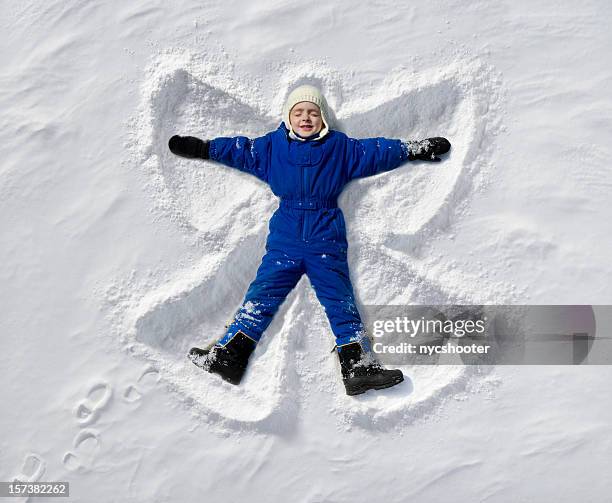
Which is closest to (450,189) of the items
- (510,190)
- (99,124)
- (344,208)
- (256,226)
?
(510,190)

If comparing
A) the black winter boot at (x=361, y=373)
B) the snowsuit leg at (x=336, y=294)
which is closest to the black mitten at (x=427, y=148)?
the snowsuit leg at (x=336, y=294)

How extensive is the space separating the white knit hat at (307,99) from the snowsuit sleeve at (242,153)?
10cm

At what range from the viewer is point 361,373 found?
5.93ft

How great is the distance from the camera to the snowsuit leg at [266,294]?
1828 mm

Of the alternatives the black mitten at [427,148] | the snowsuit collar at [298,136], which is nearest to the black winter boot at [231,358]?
the snowsuit collar at [298,136]

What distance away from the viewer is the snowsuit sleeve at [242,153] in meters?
1.87

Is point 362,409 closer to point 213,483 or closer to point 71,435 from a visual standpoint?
point 213,483

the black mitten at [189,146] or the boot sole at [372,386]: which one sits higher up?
the black mitten at [189,146]

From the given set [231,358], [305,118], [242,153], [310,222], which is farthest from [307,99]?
[231,358]

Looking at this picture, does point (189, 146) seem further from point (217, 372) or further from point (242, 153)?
point (217, 372)

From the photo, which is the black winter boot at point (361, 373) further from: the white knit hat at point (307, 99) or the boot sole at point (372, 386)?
the white knit hat at point (307, 99)

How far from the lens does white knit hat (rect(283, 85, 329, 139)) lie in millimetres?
1812

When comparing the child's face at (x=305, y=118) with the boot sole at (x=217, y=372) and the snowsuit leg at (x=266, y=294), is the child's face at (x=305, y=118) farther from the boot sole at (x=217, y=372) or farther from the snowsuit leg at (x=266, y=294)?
the boot sole at (x=217, y=372)

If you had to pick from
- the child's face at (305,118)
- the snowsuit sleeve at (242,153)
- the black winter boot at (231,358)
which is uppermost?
the child's face at (305,118)
